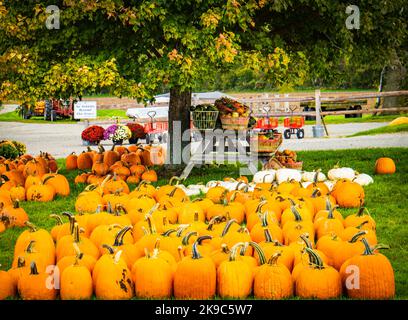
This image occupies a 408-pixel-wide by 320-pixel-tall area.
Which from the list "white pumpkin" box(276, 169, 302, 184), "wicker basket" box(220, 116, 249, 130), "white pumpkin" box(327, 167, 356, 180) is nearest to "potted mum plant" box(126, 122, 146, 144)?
"wicker basket" box(220, 116, 249, 130)

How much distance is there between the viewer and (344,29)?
11.8 m

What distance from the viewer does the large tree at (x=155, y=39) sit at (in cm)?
1112

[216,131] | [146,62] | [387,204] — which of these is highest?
[146,62]

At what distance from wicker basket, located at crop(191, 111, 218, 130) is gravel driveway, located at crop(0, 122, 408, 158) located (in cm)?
730

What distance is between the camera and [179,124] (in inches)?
544

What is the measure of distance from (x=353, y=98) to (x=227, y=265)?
2350 centimetres

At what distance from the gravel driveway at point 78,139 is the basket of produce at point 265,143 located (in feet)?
20.6

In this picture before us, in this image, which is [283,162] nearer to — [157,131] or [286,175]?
[286,175]

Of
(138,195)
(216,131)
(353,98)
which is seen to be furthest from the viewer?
(353,98)

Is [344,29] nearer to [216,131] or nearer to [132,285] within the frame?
[216,131]

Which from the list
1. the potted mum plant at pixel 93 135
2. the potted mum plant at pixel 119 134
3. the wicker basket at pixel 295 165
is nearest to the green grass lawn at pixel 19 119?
the potted mum plant at pixel 93 135

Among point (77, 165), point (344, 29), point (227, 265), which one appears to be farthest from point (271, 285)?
point (77, 165)

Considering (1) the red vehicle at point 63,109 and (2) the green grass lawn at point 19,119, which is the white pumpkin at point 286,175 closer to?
(2) the green grass lawn at point 19,119

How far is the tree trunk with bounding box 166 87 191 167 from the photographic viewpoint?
A: 1383 centimetres
